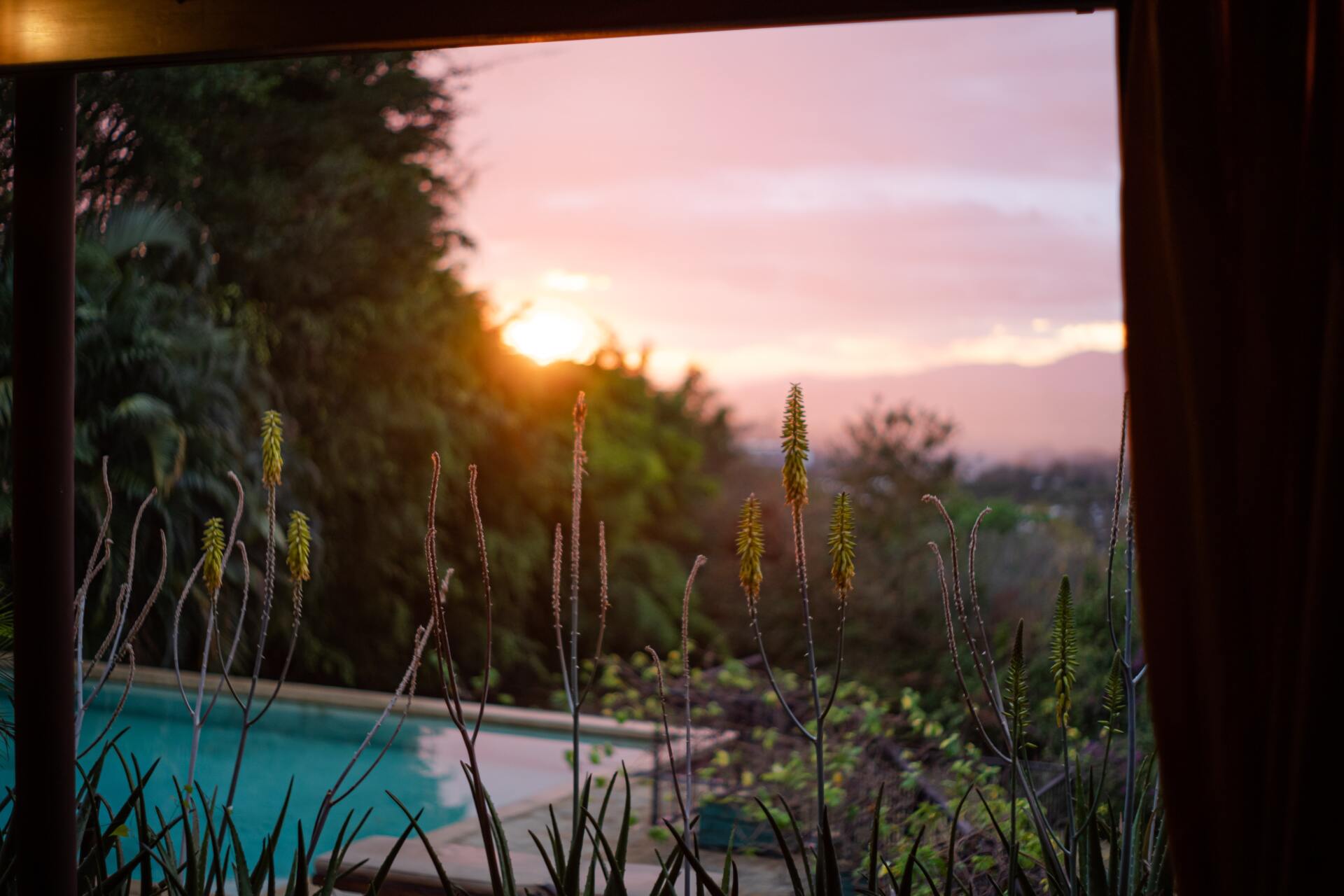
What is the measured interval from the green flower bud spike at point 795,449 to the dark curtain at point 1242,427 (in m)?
0.47

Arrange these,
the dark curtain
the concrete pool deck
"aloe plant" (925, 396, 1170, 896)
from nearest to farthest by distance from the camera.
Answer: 1. the dark curtain
2. "aloe plant" (925, 396, 1170, 896)
3. the concrete pool deck

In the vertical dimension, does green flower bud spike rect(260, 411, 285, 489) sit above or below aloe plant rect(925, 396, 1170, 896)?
above

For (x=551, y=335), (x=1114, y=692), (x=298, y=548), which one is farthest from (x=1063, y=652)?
(x=551, y=335)

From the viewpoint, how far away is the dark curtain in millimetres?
1288

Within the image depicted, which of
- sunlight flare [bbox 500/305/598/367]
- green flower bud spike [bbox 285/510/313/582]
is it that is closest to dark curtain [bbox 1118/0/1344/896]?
green flower bud spike [bbox 285/510/313/582]

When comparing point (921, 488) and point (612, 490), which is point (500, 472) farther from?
point (921, 488)

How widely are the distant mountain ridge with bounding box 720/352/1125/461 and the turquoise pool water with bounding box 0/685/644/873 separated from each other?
3336 mm

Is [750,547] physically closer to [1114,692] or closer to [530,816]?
[1114,692]

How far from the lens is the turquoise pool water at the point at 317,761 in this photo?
15.8 ft

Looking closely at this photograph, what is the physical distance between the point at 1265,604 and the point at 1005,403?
26.7 ft

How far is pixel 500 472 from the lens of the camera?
9141mm

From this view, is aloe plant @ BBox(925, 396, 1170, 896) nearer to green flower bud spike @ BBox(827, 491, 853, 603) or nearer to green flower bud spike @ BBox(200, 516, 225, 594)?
green flower bud spike @ BBox(827, 491, 853, 603)

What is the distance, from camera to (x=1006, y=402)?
30.3 feet

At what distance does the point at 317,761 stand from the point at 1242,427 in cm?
520
